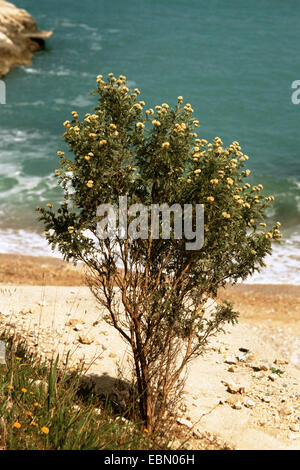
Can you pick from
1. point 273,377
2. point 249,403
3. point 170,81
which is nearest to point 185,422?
point 249,403

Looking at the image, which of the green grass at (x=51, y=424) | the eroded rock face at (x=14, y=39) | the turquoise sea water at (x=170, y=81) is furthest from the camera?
the eroded rock face at (x=14, y=39)

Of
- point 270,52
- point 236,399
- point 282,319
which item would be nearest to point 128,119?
point 236,399

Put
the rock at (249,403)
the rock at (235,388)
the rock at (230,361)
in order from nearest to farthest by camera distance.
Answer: the rock at (249,403) < the rock at (235,388) < the rock at (230,361)

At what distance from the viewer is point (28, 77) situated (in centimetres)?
3247

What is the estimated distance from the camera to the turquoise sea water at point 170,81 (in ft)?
68.5

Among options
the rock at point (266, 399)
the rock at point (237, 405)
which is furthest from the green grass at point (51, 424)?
the rock at point (266, 399)

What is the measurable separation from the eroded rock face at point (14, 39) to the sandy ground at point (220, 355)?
854 inches

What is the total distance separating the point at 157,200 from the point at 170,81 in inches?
1003

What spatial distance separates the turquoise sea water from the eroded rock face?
62 cm

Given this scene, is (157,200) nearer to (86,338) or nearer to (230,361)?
(86,338)

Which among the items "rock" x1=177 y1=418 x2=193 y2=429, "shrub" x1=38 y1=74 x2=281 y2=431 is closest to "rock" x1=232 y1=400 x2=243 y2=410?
"rock" x1=177 y1=418 x2=193 y2=429

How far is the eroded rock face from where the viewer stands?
107 ft

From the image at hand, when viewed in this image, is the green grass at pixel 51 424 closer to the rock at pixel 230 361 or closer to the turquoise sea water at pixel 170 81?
the rock at pixel 230 361

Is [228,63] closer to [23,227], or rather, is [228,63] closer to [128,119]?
[23,227]
